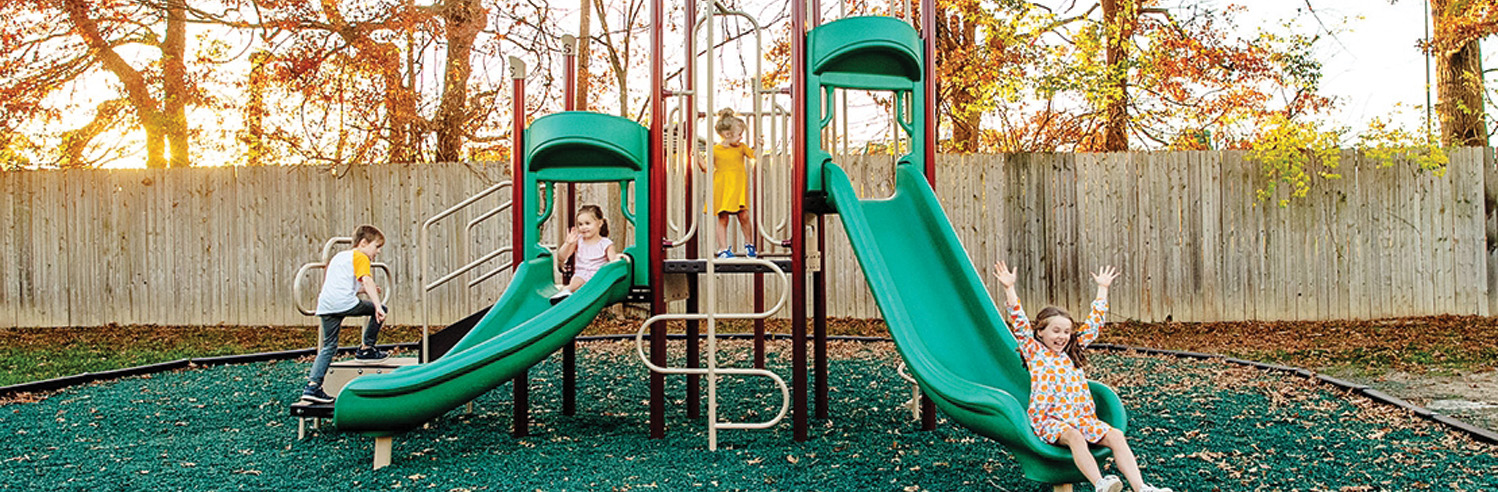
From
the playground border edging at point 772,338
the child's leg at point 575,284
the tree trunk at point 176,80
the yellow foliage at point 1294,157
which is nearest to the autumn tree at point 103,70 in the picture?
the tree trunk at point 176,80

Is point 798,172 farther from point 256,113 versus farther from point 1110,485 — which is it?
point 256,113

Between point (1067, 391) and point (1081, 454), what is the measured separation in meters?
0.26

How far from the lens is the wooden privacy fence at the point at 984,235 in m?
9.59

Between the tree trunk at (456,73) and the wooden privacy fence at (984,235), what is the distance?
0.80 m

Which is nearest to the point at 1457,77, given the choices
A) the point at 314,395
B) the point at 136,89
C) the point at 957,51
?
the point at 957,51

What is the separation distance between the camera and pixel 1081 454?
330 cm

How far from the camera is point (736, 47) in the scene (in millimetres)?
10859

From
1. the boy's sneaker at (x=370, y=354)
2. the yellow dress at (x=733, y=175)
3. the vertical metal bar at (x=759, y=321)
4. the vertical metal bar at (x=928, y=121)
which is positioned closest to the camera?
the vertical metal bar at (x=928, y=121)

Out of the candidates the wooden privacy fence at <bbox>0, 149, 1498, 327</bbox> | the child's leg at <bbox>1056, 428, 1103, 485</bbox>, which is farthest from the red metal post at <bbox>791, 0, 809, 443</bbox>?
the wooden privacy fence at <bbox>0, 149, 1498, 327</bbox>

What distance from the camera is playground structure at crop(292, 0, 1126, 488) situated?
160 inches

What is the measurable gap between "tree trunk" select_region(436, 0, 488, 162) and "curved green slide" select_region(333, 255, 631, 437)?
6.56 metres

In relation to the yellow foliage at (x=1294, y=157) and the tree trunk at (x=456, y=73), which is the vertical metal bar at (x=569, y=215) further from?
the yellow foliage at (x=1294, y=157)

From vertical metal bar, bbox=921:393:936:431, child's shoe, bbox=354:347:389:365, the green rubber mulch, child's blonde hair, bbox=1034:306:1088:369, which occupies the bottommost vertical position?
the green rubber mulch

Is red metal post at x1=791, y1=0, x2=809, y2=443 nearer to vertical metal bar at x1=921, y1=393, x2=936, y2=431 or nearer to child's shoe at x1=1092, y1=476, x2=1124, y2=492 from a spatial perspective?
vertical metal bar at x1=921, y1=393, x2=936, y2=431
